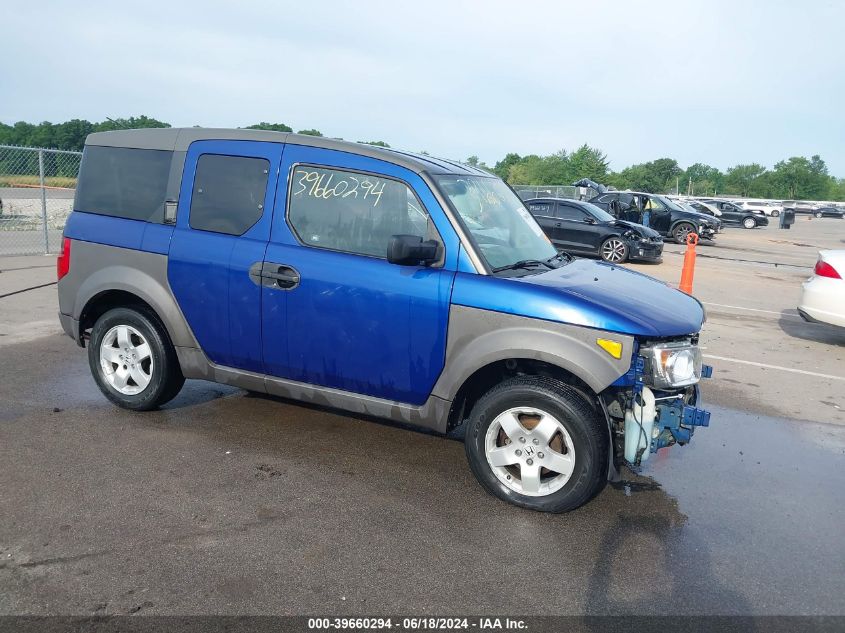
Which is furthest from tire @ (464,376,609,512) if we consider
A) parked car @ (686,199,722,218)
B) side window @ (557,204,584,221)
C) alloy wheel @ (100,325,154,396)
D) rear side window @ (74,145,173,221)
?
parked car @ (686,199,722,218)

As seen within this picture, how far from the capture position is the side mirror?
4.05 m

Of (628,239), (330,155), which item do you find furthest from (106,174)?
(628,239)

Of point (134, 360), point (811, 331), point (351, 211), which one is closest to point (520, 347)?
point (351, 211)

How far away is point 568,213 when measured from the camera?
60.8 ft

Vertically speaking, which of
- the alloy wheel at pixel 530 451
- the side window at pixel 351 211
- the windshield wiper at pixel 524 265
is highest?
the side window at pixel 351 211

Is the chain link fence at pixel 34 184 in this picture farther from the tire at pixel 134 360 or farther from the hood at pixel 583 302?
the hood at pixel 583 302

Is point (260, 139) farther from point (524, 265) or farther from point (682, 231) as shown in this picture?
point (682, 231)

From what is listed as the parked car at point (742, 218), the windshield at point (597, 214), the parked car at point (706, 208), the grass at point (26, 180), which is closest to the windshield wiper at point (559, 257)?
the grass at point (26, 180)

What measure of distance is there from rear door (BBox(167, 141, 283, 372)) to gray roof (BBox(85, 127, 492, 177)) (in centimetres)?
7

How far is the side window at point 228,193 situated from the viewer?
475cm

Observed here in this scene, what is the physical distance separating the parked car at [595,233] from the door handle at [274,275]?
1311cm

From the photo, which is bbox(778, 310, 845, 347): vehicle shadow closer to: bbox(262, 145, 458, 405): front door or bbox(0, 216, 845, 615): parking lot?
bbox(0, 216, 845, 615): parking lot

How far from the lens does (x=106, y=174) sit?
5.32 m

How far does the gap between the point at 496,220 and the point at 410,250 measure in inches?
38.6
